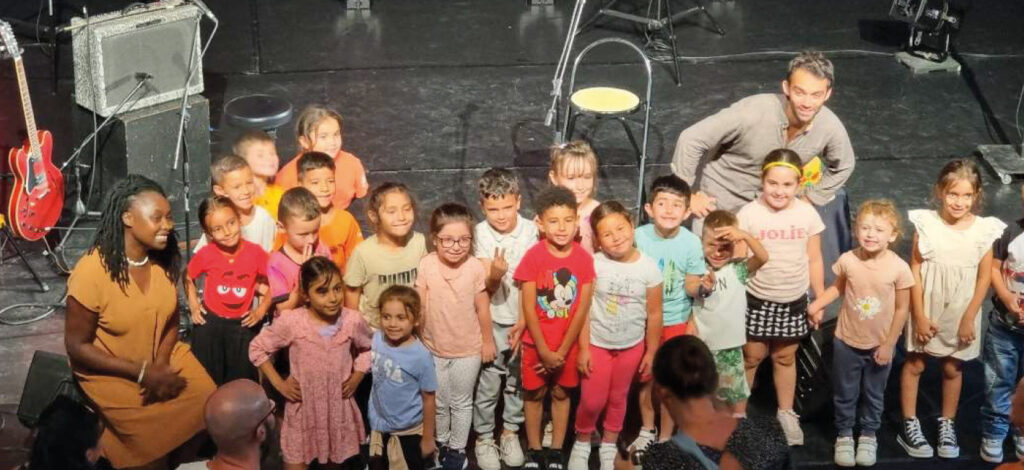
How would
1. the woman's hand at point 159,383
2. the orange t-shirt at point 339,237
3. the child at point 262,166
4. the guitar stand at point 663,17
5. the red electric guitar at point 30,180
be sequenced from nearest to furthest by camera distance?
1. the woman's hand at point 159,383
2. the orange t-shirt at point 339,237
3. the child at point 262,166
4. the red electric guitar at point 30,180
5. the guitar stand at point 663,17

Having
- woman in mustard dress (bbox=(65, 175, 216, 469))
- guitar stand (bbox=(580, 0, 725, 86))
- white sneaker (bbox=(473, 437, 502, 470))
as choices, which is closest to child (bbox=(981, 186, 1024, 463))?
white sneaker (bbox=(473, 437, 502, 470))

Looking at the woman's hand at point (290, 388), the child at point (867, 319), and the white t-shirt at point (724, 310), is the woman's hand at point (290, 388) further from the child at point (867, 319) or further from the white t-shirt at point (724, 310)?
the child at point (867, 319)

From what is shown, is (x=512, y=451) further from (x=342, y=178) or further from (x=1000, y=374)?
(x=1000, y=374)

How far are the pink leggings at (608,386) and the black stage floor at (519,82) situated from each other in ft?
7.54

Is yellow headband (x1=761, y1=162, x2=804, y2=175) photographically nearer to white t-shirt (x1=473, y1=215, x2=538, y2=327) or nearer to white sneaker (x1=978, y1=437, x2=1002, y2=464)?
white t-shirt (x1=473, y1=215, x2=538, y2=327)

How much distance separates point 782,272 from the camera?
593cm

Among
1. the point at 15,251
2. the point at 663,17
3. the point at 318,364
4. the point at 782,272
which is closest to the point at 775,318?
the point at 782,272

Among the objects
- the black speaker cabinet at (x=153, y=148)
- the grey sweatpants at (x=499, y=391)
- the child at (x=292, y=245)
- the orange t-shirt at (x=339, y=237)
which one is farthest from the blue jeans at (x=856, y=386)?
the black speaker cabinet at (x=153, y=148)

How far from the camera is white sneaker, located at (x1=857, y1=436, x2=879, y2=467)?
5.95 meters

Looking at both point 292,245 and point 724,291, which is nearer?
point 292,245

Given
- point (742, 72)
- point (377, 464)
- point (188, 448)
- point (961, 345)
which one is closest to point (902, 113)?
point (742, 72)

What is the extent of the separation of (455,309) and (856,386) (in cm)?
178

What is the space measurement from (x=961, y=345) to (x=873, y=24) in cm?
497

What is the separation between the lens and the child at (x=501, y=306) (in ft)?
18.8
